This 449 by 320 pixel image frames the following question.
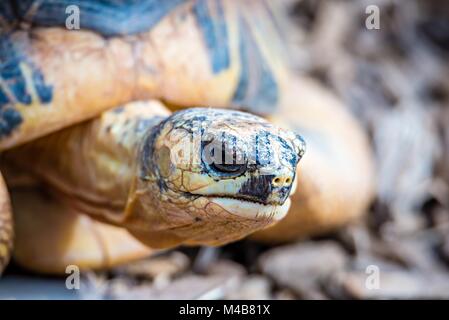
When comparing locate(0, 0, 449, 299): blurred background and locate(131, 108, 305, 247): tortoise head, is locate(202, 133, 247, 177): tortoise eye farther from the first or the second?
locate(0, 0, 449, 299): blurred background

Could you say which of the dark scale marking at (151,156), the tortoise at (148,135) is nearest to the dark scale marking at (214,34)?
the tortoise at (148,135)

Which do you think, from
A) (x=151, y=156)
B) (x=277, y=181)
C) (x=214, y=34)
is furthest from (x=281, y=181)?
(x=214, y=34)

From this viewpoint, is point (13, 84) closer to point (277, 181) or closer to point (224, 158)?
point (224, 158)

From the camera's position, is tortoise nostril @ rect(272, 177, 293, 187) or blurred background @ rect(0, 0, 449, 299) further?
blurred background @ rect(0, 0, 449, 299)

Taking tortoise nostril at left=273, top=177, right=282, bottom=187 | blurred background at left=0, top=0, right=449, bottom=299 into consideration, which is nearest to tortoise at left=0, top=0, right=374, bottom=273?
tortoise nostril at left=273, top=177, right=282, bottom=187

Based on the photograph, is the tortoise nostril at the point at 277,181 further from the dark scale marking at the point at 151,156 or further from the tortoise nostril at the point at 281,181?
the dark scale marking at the point at 151,156

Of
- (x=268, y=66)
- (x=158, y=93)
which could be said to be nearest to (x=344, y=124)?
(x=268, y=66)

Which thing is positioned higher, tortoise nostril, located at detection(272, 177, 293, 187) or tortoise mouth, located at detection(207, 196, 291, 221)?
tortoise nostril, located at detection(272, 177, 293, 187)
